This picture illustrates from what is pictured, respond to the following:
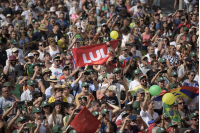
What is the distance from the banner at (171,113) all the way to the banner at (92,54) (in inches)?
118

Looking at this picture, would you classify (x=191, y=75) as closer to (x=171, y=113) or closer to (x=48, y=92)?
(x=171, y=113)

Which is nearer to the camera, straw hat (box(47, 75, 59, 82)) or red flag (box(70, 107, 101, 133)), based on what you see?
red flag (box(70, 107, 101, 133))

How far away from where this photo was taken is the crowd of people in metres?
8.95

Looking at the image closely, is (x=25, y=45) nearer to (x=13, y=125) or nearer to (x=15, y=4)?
(x=15, y=4)

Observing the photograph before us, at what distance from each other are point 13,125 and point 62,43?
17.3ft

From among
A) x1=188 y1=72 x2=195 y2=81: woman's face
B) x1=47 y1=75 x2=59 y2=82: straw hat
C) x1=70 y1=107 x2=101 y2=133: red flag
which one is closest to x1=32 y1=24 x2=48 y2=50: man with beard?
x1=47 y1=75 x2=59 y2=82: straw hat

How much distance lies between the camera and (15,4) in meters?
16.9

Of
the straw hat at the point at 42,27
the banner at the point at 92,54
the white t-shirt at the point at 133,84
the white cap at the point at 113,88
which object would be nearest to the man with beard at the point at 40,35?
the straw hat at the point at 42,27

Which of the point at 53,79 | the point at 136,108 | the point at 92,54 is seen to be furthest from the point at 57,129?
the point at 92,54

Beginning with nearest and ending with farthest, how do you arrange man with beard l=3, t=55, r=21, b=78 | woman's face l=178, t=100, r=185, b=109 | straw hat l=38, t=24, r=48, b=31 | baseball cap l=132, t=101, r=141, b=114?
baseball cap l=132, t=101, r=141, b=114, woman's face l=178, t=100, r=185, b=109, man with beard l=3, t=55, r=21, b=78, straw hat l=38, t=24, r=48, b=31

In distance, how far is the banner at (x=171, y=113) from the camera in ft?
31.2

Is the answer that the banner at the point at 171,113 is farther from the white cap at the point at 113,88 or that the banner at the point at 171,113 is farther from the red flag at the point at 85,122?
the red flag at the point at 85,122

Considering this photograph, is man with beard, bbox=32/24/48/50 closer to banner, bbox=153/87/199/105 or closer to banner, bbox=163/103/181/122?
banner, bbox=153/87/199/105

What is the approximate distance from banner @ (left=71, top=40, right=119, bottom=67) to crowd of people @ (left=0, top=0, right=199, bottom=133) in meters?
0.17
